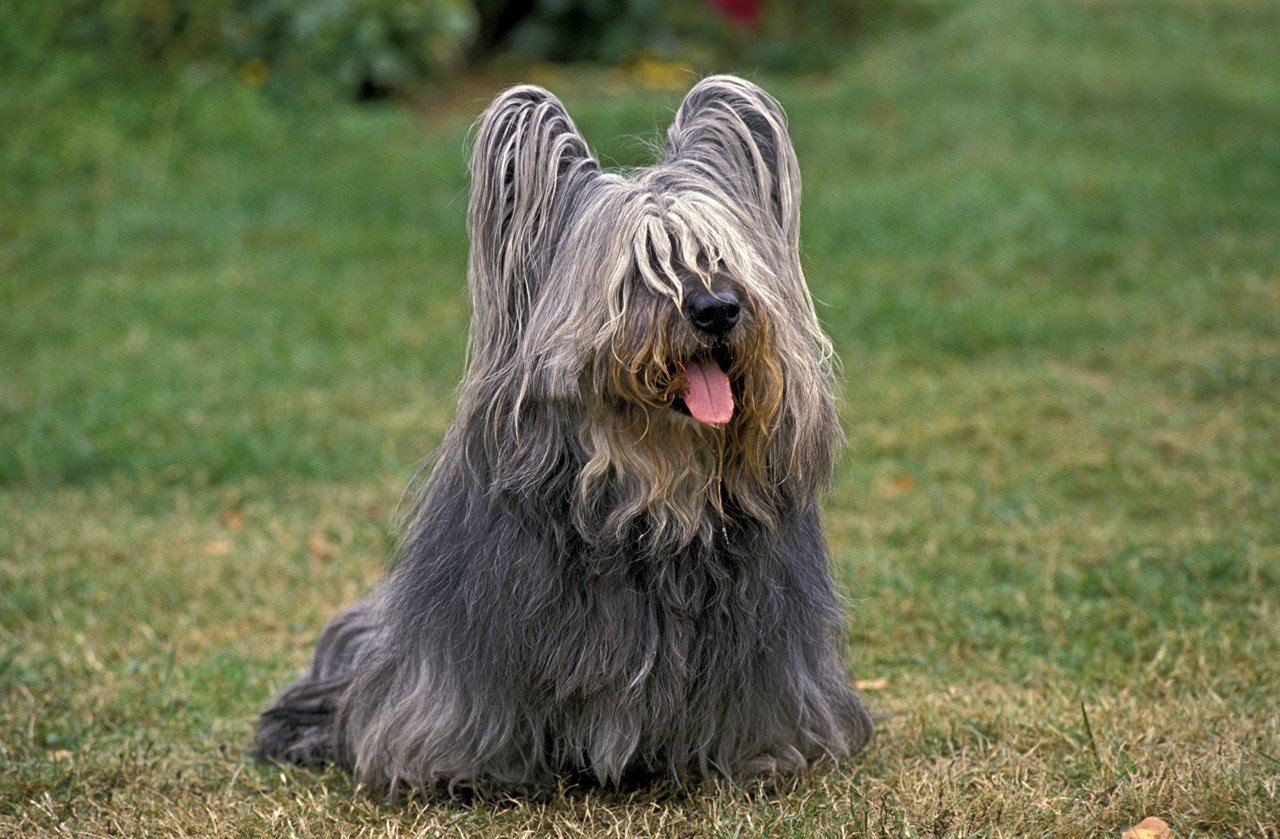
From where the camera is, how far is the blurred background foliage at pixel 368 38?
12977 mm

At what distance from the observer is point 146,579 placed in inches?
257

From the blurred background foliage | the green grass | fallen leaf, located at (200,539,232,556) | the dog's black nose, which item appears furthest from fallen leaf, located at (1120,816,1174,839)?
the blurred background foliage

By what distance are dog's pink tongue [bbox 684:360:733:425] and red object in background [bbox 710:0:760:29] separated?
1241cm

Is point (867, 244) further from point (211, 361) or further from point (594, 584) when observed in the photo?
point (594, 584)

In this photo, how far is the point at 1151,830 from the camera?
148 inches

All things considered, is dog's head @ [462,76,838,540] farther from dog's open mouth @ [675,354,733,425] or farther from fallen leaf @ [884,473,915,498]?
fallen leaf @ [884,473,915,498]

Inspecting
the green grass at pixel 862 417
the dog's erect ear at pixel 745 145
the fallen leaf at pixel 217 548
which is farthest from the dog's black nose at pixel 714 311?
the fallen leaf at pixel 217 548

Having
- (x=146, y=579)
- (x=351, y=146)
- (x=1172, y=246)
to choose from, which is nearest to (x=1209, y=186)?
(x=1172, y=246)

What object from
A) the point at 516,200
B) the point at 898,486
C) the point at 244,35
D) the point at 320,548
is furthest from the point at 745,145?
the point at 244,35

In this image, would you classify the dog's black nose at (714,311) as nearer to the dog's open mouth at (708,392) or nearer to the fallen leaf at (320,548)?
the dog's open mouth at (708,392)

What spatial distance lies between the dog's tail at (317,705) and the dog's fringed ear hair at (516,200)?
47.9 inches

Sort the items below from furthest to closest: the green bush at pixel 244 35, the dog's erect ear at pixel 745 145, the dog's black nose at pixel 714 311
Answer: the green bush at pixel 244 35
the dog's erect ear at pixel 745 145
the dog's black nose at pixel 714 311

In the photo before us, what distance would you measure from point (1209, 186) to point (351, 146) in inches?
271

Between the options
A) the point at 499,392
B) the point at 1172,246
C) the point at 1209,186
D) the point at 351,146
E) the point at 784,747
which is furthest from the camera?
the point at 351,146
